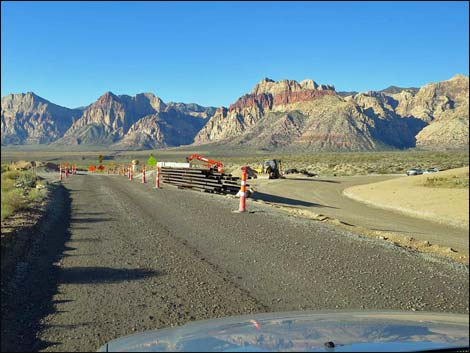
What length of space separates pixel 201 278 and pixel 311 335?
164 inches

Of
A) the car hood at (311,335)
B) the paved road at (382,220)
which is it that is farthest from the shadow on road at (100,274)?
Result: the paved road at (382,220)

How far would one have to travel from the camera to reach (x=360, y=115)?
19938cm

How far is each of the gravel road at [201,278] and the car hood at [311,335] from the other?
5.33 feet

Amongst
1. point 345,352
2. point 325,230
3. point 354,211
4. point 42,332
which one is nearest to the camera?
point 345,352

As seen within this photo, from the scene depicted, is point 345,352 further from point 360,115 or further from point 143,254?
point 360,115

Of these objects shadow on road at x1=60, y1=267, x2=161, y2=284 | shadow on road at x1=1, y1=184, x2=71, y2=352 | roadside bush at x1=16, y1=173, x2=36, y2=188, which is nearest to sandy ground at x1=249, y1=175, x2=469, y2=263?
shadow on road at x1=60, y1=267, x2=161, y2=284

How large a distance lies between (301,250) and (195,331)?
20.6 feet

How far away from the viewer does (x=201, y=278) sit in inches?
284

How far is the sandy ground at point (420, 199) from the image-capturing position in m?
19.6

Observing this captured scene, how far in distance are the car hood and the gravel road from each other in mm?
1626

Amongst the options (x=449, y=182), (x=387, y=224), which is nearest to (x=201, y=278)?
(x=387, y=224)

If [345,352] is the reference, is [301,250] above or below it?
below

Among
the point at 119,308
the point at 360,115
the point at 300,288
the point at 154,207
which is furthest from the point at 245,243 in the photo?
the point at 360,115

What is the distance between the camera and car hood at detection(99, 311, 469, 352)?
2.89m
